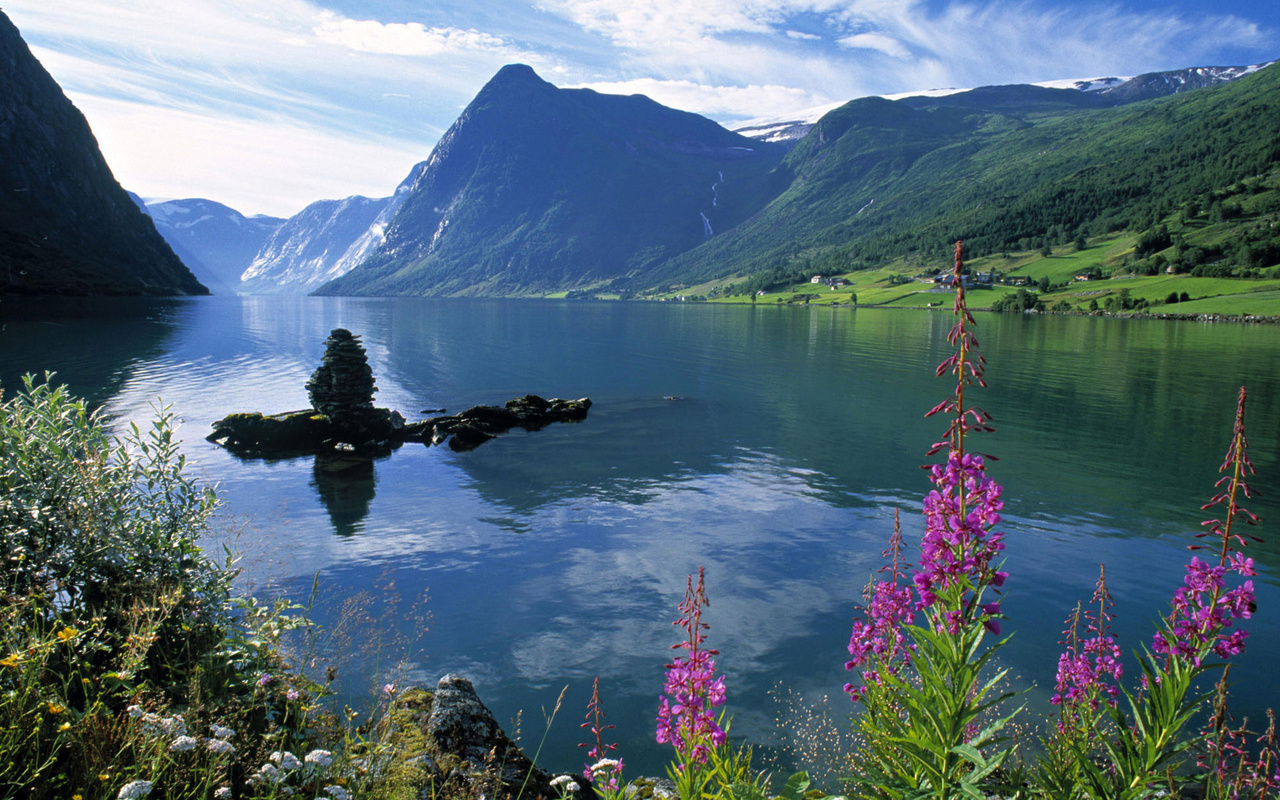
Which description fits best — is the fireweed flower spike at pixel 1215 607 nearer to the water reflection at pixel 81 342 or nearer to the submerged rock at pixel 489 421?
the water reflection at pixel 81 342

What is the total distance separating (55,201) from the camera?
16688cm

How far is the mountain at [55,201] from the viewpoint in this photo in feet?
472

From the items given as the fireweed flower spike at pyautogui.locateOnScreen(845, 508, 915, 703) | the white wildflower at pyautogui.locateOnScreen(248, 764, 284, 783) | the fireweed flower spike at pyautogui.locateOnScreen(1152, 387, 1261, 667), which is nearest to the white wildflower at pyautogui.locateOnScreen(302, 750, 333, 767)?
the white wildflower at pyautogui.locateOnScreen(248, 764, 284, 783)

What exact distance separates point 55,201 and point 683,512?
21598cm

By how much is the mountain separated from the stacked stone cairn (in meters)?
140

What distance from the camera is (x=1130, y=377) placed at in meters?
58.1

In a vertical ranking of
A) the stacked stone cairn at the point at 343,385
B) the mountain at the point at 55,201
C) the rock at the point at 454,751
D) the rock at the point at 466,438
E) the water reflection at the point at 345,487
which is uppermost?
the mountain at the point at 55,201

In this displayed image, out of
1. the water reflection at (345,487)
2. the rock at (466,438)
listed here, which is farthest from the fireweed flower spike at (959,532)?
the rock at (466,438)

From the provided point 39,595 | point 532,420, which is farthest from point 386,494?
point 39,595

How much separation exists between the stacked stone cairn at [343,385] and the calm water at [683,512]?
410 cm

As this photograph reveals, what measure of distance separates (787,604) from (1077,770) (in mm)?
12432

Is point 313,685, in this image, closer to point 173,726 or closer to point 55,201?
point 173,726

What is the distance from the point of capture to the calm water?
15.0m

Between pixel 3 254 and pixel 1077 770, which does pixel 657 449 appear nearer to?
pixel 1077 770
